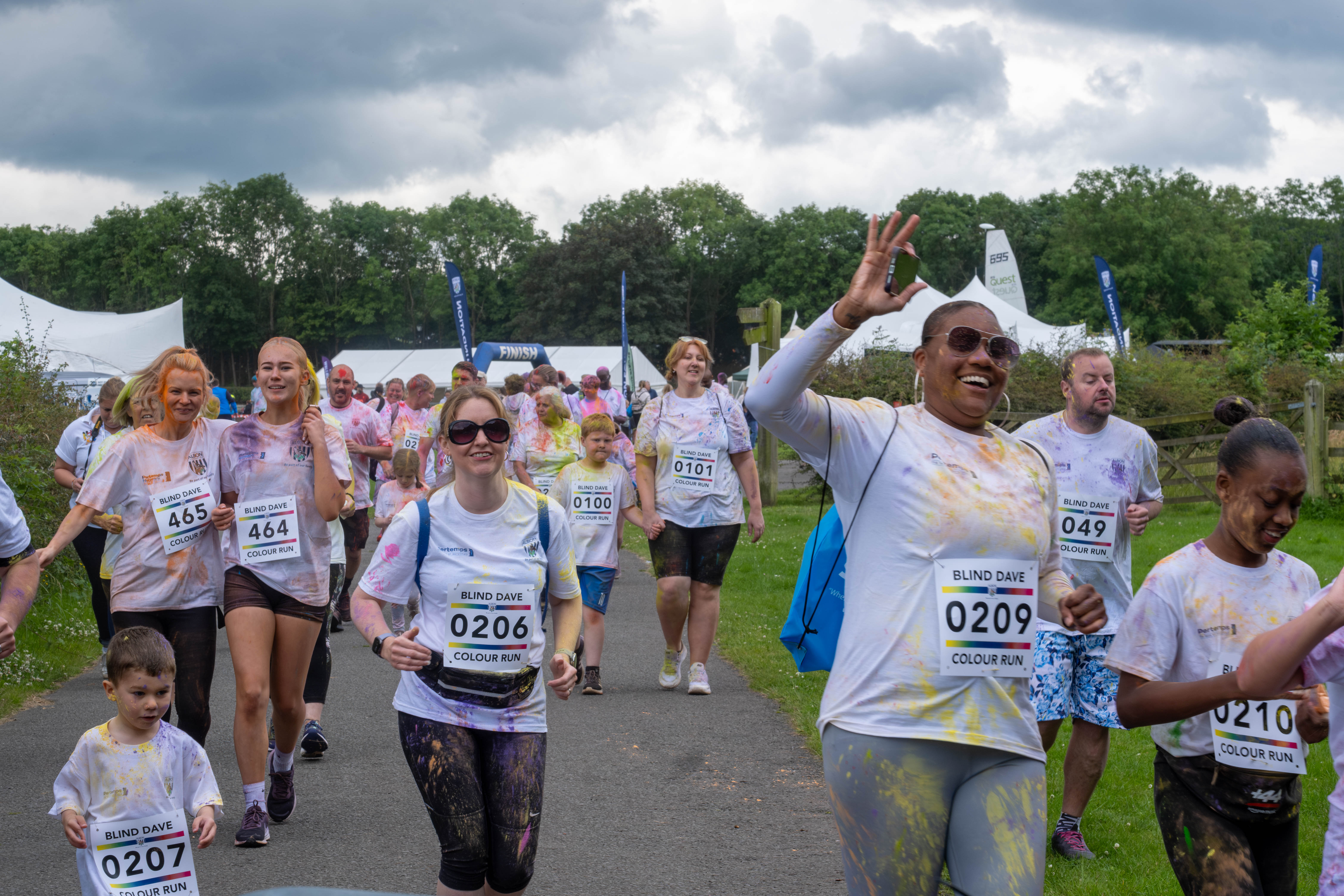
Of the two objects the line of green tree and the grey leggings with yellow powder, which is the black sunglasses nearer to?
the grey leggings with yellow powder

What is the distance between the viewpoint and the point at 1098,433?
18.2 feet

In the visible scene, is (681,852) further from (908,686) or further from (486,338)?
(486,338)

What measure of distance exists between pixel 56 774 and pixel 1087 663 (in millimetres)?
5279

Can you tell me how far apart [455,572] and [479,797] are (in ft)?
→ 2.22

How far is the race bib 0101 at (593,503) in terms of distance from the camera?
28.5 ft

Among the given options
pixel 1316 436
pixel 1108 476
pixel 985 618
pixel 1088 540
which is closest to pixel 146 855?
pixel 985 618

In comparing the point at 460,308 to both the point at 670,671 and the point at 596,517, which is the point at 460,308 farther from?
the point at 670,671

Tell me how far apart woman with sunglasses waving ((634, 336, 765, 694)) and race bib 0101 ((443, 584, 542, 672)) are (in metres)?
4.42

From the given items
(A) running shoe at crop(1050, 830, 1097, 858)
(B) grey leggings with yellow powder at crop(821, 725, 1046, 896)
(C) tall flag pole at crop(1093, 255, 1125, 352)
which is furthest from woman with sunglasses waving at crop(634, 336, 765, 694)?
(C) tall flag pole at crop(1093, 255, 1125, 352)

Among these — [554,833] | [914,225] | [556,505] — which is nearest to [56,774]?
[554,833]

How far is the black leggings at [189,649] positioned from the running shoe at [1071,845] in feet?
11.9

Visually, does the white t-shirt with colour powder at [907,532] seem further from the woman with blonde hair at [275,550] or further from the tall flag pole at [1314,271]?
the tall flag pole at [1314,271]

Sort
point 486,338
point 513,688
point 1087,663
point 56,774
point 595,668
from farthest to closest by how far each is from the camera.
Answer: point 486,338, point 595,668, point 56,774, point 1087,663, point 513,688

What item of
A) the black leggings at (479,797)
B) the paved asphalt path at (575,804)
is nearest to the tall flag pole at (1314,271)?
the paved asphalt path at (575,804)
